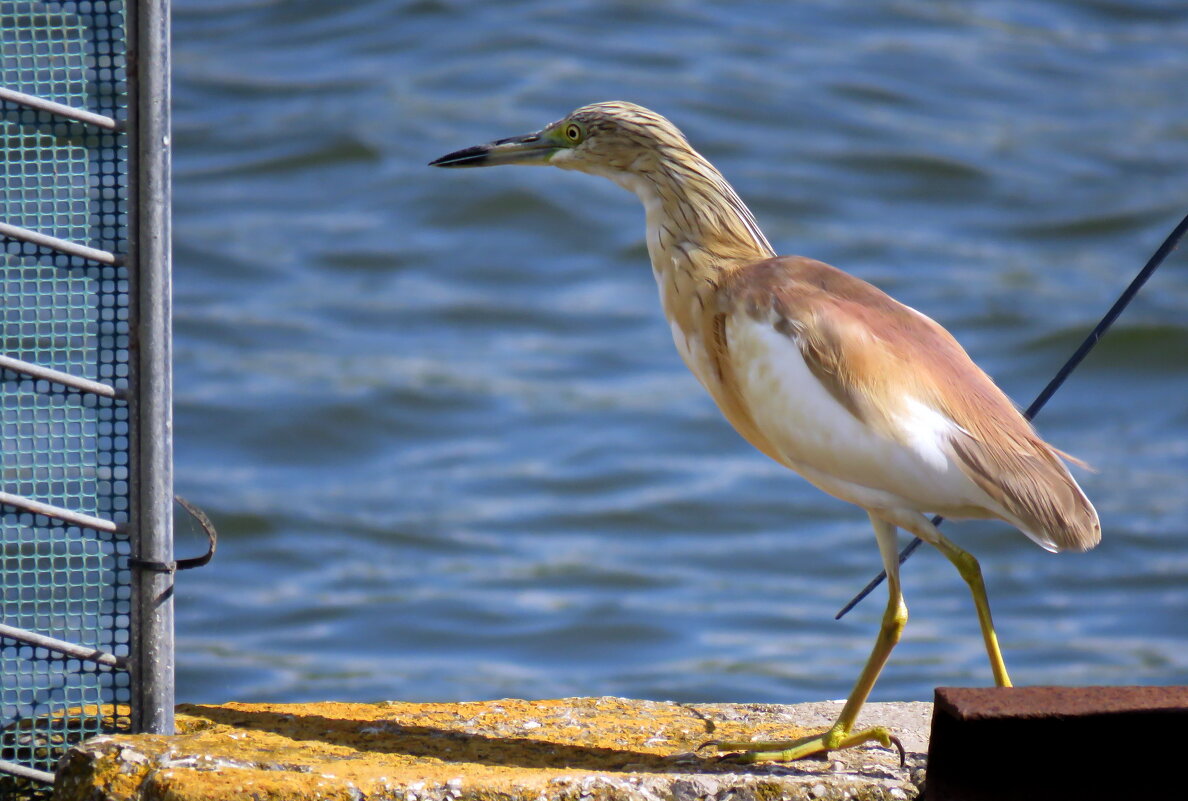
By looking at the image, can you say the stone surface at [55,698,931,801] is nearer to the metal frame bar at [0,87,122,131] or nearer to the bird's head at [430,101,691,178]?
the metal frame bar at [0,87,122,131]

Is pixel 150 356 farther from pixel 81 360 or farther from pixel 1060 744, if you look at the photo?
pixel 1060 744

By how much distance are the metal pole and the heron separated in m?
1.08

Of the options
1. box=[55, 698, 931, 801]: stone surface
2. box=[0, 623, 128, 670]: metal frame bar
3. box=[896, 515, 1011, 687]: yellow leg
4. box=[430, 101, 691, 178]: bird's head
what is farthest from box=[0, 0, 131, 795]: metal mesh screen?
box=[896, 515, 1011, 687]: yellow leg

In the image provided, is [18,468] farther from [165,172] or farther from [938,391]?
[938,391]

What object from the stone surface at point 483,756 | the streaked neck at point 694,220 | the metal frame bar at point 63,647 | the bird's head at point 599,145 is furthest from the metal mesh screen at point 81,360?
the streaked neck at point 694,220

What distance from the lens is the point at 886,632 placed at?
285 cm

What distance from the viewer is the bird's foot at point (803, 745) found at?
273cm

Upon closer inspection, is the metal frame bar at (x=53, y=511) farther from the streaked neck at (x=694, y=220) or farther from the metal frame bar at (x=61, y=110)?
the streaked neck at (x=694, y=220)

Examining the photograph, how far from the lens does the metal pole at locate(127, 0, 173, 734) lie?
2562mm

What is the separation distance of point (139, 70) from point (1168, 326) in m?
9.67

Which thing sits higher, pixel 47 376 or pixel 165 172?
pixel 165 172

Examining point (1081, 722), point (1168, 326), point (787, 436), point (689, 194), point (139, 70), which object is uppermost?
point (139, 70)

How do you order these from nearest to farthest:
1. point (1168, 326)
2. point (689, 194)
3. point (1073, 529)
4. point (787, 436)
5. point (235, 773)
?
point (235, 773) < point (1073, 529) < point (787, 436) < point (689, 194) < point (1168, 326)

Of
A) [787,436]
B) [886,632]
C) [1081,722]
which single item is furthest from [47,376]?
[1081,722]
